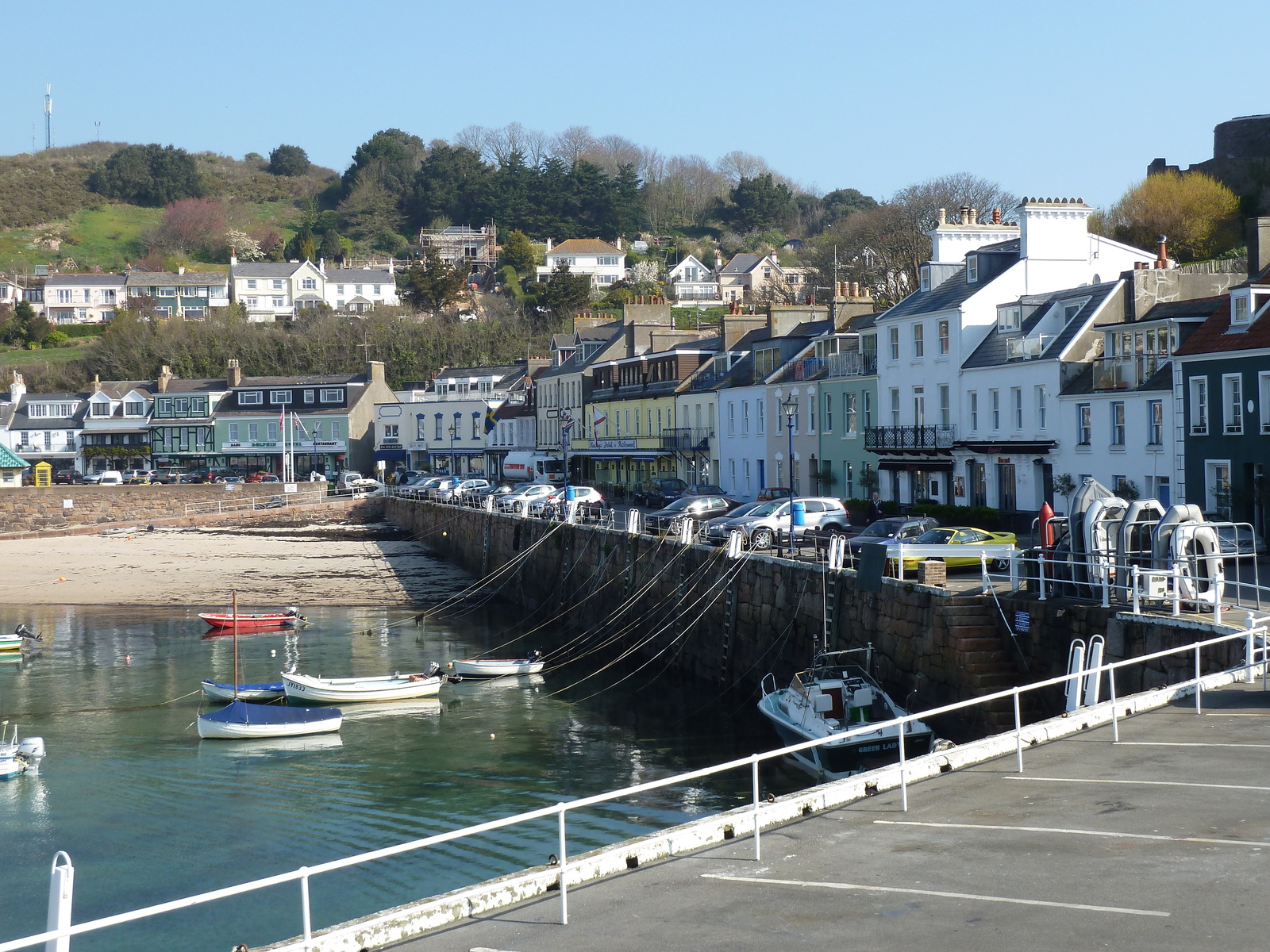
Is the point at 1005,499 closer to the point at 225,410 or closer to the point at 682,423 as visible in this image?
the point at 682,423

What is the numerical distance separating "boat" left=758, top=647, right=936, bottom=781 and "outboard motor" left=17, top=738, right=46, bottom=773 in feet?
48.3

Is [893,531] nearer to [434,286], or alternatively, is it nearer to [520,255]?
[434,286]

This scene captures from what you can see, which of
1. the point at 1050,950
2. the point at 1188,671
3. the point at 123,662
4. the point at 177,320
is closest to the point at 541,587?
the point at 123,662

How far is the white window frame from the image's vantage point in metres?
34.9

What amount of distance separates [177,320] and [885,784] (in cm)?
12683

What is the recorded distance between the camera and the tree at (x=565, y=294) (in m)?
122

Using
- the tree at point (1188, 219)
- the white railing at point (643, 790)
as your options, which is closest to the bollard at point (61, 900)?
the white railing at point (643, 790)

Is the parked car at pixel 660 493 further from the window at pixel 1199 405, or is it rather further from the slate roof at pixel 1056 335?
the window at pixel 1199 405

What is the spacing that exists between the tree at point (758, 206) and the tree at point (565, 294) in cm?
5251

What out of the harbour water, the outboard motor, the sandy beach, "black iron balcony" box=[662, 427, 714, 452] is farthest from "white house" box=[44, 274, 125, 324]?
the outboard motor

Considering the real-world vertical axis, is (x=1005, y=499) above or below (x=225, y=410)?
below

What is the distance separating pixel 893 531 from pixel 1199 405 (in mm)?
9976

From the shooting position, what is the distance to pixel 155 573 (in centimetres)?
5788

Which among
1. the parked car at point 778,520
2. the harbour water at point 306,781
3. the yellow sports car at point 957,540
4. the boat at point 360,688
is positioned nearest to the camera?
the harbour water at point 306,781
